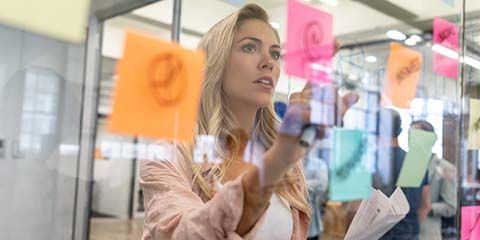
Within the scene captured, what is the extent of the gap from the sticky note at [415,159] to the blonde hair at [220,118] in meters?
0.44

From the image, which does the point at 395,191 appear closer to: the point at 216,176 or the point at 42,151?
the point at 216,176

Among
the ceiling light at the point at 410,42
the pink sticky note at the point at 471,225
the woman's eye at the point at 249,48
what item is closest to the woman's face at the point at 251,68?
the woman's eye at the point at 249,48

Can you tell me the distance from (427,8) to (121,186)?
51.5 inches

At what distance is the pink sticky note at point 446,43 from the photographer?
1.30 m

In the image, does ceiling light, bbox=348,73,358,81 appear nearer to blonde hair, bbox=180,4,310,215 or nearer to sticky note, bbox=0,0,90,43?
blonde hair, bbox=180,4,310,215

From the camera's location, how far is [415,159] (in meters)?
1.01

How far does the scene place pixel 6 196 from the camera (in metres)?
1.43

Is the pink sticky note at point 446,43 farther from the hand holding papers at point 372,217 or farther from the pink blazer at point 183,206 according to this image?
the pink blazer at point 183,206

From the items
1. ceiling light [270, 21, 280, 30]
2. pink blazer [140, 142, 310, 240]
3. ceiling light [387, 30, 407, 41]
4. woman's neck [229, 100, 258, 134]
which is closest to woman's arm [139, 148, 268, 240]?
pink blazer [140, 142, 310, 240]

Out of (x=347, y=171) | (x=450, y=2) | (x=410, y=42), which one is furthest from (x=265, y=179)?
(x=450, y=2)

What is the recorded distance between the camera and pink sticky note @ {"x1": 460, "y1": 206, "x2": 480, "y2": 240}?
1263 mm

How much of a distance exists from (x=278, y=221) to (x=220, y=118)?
0.17 metres

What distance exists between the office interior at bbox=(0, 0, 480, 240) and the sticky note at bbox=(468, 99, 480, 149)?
22 millimetres

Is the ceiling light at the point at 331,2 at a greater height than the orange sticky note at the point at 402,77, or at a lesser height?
greater
